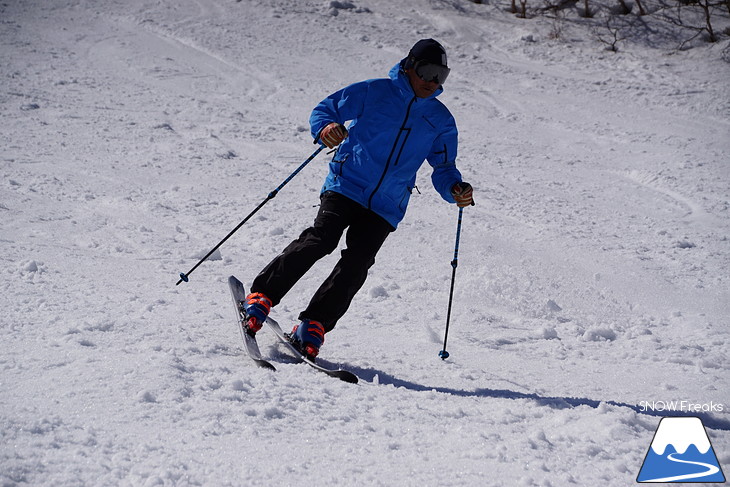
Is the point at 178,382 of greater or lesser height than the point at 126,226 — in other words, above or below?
above

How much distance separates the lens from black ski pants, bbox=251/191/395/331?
326 cm

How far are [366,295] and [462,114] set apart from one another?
227 inches

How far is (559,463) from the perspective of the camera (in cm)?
234

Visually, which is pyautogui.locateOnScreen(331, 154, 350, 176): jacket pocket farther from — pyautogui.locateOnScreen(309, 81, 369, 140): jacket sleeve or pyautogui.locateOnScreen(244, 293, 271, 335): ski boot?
pyautogui.locateOnScreen(244, 293, 271, 335): ski boot

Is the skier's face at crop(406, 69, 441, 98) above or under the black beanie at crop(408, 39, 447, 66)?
under

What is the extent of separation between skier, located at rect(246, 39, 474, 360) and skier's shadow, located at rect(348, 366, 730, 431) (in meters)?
0.36

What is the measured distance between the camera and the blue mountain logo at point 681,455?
7.33 ft

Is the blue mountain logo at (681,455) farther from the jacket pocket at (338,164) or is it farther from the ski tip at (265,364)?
the jacket pocket at (338,164)

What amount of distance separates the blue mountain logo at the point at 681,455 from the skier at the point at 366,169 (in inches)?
60.7

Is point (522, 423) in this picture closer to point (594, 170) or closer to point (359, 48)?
point (594, 170)

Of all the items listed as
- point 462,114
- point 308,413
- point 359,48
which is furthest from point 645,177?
point 359,48

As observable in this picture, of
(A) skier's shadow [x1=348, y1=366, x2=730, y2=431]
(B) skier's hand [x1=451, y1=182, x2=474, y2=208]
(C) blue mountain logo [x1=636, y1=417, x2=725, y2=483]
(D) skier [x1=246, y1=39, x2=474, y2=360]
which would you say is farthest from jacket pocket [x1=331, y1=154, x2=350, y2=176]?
(C) blue mountain logo [x1=636, y1=417, x2=725, y2=483]

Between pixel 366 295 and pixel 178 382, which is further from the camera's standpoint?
pixel 366 295

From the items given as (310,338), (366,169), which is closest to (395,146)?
(366,169)
